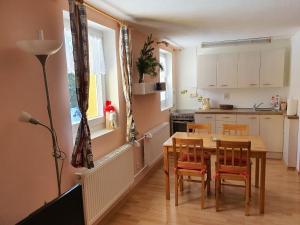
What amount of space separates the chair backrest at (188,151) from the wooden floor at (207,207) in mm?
574

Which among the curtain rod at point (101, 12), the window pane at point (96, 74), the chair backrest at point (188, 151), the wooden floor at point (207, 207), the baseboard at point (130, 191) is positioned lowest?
the wooden floor at point (207, 207)

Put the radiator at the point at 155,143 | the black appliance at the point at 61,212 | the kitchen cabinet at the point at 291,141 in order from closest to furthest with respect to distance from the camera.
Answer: the black appliance at the point at 61,212, the radiator at the point at 155,143, the kitchen cabinet at the point at 291,141

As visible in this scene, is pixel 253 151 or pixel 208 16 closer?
pixel 253 151

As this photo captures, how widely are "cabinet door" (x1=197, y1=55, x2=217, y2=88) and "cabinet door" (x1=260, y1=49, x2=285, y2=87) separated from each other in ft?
3.10

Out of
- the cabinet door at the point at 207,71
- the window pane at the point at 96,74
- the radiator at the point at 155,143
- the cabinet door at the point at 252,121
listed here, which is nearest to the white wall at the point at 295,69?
the cabinet door at the point at 252,121

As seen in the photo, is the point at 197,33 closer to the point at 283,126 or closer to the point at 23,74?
the point at 283,126

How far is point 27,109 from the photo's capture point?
180cm

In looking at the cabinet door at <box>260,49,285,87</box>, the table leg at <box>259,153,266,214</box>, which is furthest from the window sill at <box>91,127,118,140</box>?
the cabinet door at <box>260,49,285,87</box>

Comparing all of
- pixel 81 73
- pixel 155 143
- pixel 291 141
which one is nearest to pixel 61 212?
pixel 81 73

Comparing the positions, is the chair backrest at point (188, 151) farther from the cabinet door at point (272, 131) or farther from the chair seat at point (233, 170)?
the cabinet door at point (272, 131)

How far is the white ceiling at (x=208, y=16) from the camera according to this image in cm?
260

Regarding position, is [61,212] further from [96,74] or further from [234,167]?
[234,167]

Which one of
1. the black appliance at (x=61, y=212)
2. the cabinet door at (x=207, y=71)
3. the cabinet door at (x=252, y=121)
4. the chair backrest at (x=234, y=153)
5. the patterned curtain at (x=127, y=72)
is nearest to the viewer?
the black appliance at (x=61, y=212)

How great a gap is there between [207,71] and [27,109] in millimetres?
4244
